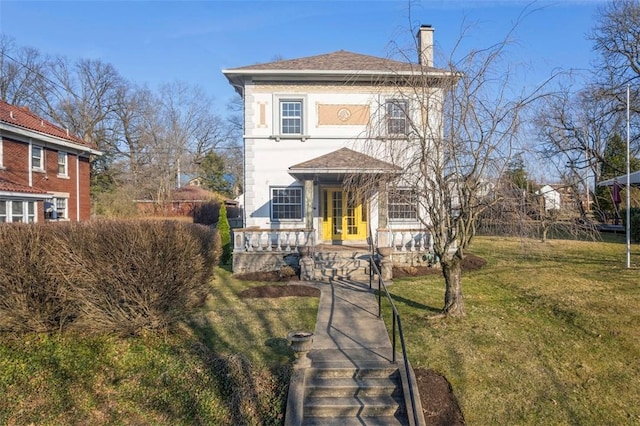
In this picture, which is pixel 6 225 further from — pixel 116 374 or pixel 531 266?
pixel 531 266

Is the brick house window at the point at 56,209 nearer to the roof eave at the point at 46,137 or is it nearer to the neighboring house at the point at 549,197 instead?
the roof eave at the point at 46,137

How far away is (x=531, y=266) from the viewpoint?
12891 mm

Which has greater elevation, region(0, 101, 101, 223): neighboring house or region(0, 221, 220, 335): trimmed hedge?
region(0, 101, 101, 223): neighboring house

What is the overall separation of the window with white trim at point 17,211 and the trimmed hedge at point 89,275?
9.88 meters

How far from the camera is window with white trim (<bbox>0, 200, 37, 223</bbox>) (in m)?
14.4

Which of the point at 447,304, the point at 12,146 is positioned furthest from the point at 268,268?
the point at 12,146

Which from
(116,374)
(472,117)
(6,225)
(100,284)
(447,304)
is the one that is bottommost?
(116,374)

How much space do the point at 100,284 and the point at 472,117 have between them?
282 inches

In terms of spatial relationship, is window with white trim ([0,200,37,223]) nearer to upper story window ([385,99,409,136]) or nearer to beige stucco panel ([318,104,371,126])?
beige stucco panel ([318,104,371,126])

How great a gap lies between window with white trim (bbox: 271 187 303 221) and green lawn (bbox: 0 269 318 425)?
26.4ft

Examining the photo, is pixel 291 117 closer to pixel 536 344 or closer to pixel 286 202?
pixel 286 202

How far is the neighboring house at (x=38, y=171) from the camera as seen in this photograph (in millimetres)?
15375

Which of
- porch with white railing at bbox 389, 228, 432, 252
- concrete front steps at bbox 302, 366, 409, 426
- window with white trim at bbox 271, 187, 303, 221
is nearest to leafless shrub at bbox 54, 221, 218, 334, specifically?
concrete front steps at bbox 302, 366, 409, 426

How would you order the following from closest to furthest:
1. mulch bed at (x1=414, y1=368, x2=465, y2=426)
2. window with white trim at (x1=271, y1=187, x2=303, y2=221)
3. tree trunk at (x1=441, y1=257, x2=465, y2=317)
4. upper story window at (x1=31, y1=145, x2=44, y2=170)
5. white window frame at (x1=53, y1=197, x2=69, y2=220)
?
mulch bed at (x1=414, y1=368, x2=465, y2=426), tree trunk at (x1=441, y1=257, x2=465, y2=317), window with white trim at (x1=271, y1=187, x2=303, y2=221), upper story window at (x1=31, y1=145, x2=44, y2=170), white window frame at (x1=53, y1=197, x2=69, y2=220)
